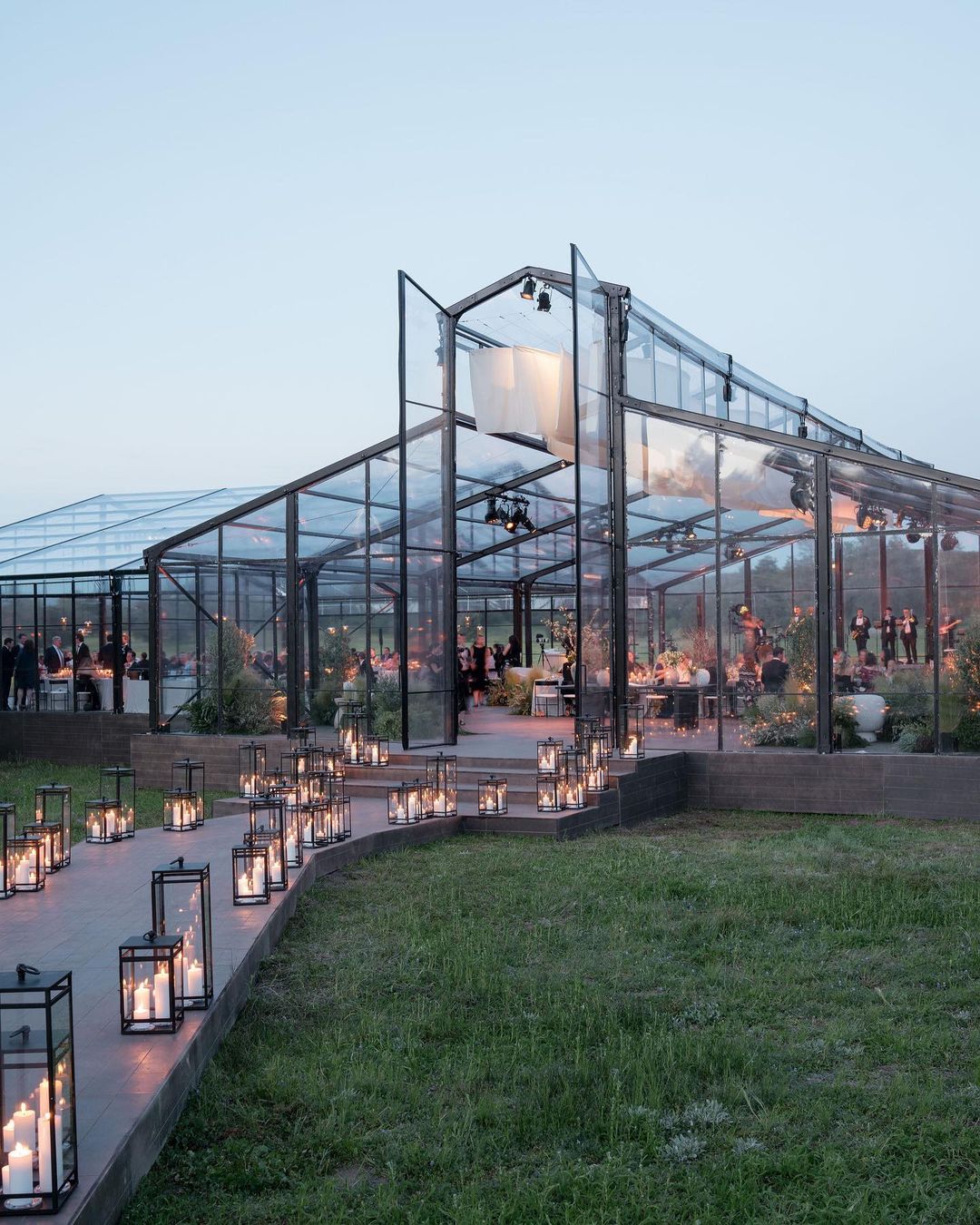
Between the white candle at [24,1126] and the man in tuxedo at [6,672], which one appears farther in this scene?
the man in tuxedo at [6,672]

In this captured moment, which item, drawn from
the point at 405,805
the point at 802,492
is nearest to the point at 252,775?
the point at 405,805

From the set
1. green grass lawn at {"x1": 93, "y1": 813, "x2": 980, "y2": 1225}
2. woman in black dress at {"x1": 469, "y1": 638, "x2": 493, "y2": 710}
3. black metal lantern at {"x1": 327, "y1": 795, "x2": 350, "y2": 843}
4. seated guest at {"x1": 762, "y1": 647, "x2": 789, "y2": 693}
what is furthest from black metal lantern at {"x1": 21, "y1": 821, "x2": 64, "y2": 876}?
woman in black dress at {"x1": 469, "y1": 638, "x2": 493, "y2": 710}

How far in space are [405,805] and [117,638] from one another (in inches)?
364

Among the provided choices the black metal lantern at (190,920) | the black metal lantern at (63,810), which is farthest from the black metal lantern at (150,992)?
the black metal lantern at (63,810)

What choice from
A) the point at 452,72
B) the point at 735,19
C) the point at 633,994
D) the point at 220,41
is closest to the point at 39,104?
the point at 220,41

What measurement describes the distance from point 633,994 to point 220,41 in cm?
1057

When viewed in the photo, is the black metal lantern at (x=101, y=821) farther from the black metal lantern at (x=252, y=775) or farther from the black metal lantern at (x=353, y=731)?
the black metal lantern at (x=353, y=731)

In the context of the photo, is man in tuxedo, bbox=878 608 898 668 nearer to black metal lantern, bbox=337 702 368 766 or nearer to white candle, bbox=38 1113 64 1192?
black metal lantern, bbox=337 702 368 766

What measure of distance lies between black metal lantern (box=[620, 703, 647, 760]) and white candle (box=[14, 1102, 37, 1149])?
375 inches

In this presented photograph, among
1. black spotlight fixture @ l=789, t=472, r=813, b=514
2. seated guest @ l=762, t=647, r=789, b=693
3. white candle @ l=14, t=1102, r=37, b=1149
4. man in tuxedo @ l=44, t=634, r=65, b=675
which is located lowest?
white candle @ l=14, t=1102, r=37, b=1149

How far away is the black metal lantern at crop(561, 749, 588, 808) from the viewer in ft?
35.7

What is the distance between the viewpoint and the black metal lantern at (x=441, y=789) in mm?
10633

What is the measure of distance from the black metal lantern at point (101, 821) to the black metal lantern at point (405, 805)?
2.34 m

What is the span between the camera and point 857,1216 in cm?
348
